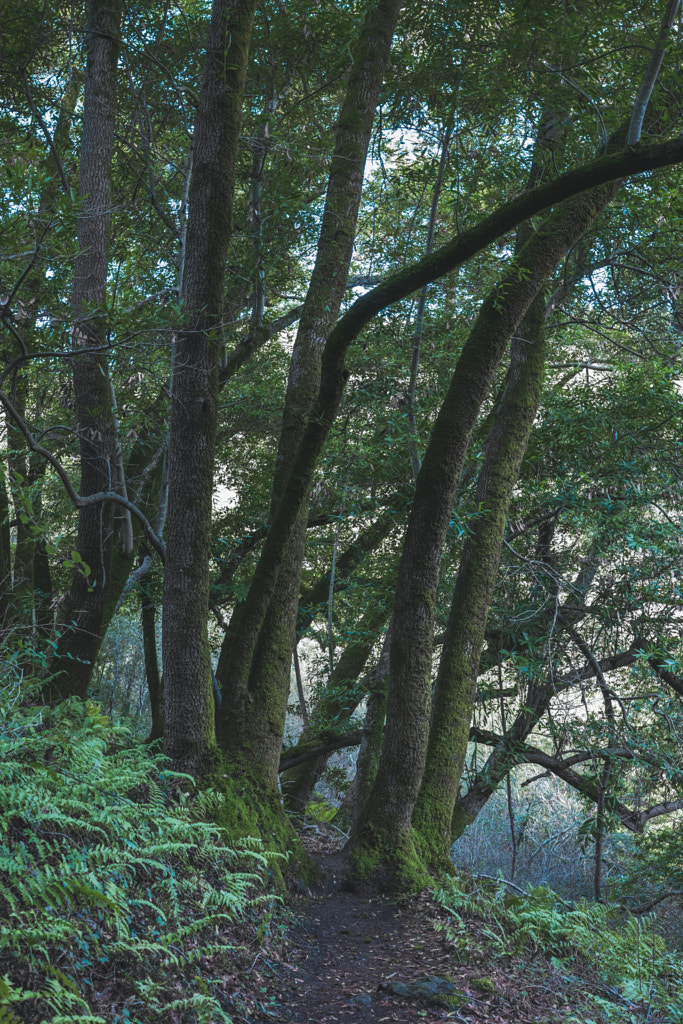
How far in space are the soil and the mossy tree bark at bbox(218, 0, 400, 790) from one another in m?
1.38

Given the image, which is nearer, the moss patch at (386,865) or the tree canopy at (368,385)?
the tree canopy at (368,385)

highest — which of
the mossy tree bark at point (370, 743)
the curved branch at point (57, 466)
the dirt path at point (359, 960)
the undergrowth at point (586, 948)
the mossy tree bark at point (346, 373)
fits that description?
the mossy tree bark at point (346, 373)

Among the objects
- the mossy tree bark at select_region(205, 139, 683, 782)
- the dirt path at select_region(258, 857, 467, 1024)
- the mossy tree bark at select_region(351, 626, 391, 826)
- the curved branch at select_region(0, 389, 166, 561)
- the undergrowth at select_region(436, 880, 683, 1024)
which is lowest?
the dirt path at select_region(258, 857, 467, 1024)

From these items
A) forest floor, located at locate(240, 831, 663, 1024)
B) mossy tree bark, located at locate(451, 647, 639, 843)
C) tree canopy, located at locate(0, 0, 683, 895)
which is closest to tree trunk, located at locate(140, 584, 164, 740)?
tree canopy, located at locate(0, 0, 683, 895)

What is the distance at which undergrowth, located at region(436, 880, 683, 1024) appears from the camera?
12.8ft

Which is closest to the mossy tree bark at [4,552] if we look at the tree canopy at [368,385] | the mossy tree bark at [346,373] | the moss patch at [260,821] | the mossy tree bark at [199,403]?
the tree canopy at [368,385]

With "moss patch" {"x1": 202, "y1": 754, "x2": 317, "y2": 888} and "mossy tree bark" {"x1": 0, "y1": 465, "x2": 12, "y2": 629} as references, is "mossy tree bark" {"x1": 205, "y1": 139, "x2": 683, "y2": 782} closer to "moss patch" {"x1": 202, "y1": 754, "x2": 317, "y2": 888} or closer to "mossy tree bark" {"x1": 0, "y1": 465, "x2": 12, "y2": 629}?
"moss patch" {"x1": 202, "y1": 754, "x2": 317, "y2": 888}

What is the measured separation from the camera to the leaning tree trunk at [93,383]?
23.6 feet

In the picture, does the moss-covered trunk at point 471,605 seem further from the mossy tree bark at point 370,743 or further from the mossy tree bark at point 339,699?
the mossy tree bark at point 339,699

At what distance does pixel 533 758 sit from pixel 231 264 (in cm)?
748

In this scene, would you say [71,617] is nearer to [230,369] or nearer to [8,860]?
[230,369]

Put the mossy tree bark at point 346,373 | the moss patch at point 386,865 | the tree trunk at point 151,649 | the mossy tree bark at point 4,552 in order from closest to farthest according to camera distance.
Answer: the mossy tree bark at point 346,373, the moss patch at point 386,865, the mossy tree bark at point 4,552, the tree trunk at point 151,649

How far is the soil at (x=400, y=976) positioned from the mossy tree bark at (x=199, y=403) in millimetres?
1493

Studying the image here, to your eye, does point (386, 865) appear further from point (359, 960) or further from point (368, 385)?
point (368, 385)
